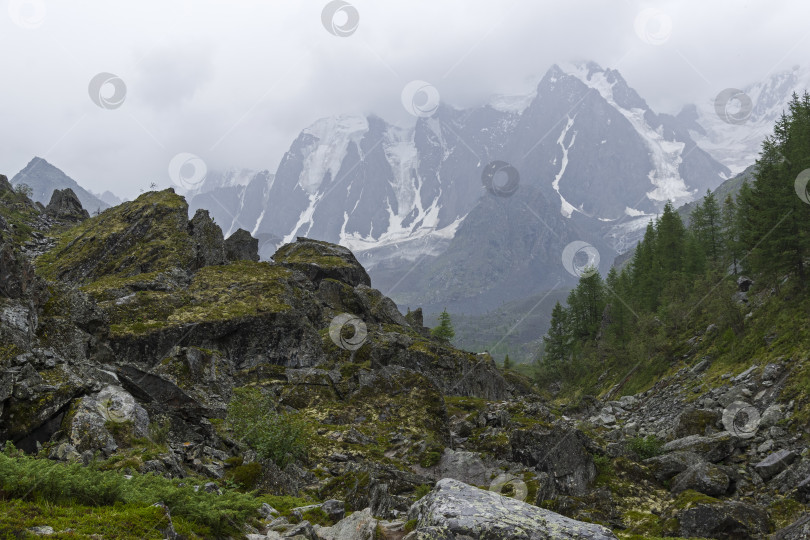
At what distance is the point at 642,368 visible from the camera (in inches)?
2438

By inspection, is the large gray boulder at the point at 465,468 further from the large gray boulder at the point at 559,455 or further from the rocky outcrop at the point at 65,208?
the rocky outcrop at the point at 65,208

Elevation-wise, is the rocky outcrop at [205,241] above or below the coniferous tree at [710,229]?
below

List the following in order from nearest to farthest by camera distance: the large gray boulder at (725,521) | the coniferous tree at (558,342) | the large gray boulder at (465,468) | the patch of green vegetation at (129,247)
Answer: the large gray boulder at (725,521), the large gray boulder at (465,468), the patch of green vegetation at (129,247), the coniferous tree at (558,342)

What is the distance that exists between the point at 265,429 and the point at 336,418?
11582 mm

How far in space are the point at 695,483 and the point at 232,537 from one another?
20.3m

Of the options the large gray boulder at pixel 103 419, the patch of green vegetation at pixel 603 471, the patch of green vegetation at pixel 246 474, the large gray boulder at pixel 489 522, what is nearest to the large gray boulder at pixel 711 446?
the patch of green vegetation at pixel 603 471

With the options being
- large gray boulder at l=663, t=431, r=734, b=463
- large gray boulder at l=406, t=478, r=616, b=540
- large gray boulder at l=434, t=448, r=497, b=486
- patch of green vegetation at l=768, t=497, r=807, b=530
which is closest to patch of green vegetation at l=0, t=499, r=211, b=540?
Answer: large gray boulder at l=406, t=478, r=616, b=540

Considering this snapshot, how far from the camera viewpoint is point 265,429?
20078 millimetres

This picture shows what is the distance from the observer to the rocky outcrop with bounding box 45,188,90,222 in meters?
87.9

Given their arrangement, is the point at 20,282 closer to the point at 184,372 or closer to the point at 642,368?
the point at 184,372

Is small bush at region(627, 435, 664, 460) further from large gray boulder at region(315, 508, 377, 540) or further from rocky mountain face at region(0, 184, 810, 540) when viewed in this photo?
large gray boulder at region(315, 508, 377, 540)

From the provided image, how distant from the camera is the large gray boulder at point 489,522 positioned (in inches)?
330

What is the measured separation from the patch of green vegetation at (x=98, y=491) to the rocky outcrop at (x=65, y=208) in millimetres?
94707

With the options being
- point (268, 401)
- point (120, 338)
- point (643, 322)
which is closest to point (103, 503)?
point (268, 401)
